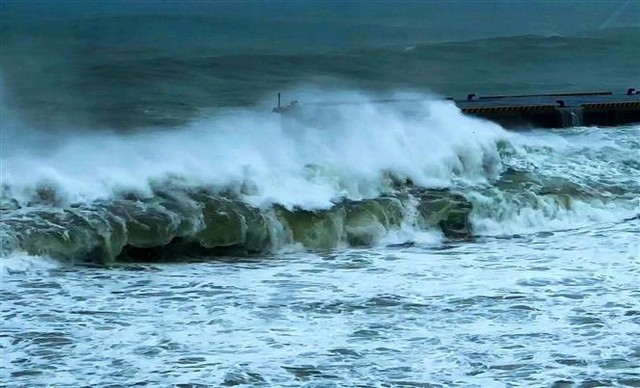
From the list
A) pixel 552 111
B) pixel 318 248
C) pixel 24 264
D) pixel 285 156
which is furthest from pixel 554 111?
pixel 24 264

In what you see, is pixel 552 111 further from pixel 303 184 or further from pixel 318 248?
pixel 318 248

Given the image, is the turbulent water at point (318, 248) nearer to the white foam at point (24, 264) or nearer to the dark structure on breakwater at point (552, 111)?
the white foam at point (24, 264)

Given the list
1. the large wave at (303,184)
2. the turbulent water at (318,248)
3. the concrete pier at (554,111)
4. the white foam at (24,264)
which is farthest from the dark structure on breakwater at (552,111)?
the white foam at (24,264)

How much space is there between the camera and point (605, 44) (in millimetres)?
44156

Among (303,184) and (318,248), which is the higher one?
(303,184)

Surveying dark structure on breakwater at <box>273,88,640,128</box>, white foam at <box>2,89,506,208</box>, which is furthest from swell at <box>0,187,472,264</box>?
dark structure on breakwater at <box>273,88,640,128</box>

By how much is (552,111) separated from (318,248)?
881 cm

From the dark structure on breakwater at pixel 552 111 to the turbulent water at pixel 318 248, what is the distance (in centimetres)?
59

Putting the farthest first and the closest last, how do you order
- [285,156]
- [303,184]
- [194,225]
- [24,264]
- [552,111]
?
[552,111] → [285,156] → [303,184] → [194,225] → [24,264]

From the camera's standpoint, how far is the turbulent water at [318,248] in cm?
874

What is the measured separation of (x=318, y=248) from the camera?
1243 centimetres

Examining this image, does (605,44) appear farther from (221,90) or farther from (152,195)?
(152,195)

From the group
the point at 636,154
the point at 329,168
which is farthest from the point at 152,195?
the point at 636,154

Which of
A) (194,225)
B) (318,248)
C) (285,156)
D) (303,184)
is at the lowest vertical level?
(318,248)
